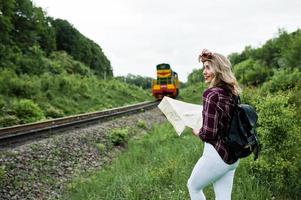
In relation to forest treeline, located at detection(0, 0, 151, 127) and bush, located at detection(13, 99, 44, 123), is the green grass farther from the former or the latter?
bush, located at detection(13, 99, 44, 123)

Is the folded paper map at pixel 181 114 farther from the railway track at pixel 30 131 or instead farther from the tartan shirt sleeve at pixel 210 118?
the railway track at pixel 30 131

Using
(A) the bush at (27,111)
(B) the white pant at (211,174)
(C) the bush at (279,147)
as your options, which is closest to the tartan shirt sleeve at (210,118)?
(B) the white pant at (211,174)

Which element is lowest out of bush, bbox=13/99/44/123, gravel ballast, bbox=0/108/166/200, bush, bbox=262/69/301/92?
gravel ballast, bbox=0/108/166/200

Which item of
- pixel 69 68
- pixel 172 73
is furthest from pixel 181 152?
pixel 69 68

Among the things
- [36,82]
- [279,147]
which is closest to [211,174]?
[279,147]

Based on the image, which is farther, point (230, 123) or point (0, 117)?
point (0, 117)

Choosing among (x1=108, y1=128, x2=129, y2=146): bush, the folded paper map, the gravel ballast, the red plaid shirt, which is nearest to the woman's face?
the red plaid shirt

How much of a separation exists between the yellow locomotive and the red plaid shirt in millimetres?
31466

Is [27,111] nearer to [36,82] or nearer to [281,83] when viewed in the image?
[36,82]

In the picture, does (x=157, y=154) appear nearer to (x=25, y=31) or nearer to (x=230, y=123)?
(x=230, y=123)

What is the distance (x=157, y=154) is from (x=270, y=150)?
3979 millimetres

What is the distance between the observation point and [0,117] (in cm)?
1348

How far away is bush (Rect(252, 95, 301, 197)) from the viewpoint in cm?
558

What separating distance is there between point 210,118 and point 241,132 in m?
0.31
